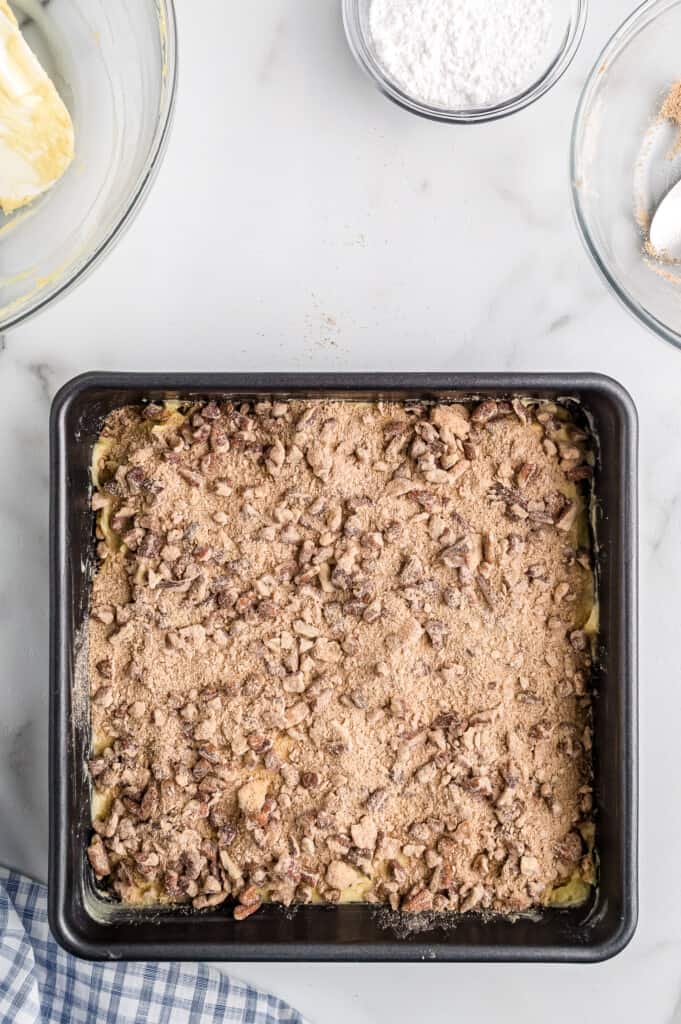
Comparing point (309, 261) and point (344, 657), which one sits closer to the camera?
point (344, 657)

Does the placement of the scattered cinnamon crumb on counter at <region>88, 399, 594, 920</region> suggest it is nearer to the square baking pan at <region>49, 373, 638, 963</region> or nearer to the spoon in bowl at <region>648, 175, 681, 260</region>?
the square baking pan at <region>49, 373, 638, 963</region>

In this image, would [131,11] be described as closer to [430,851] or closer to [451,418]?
[451,418]

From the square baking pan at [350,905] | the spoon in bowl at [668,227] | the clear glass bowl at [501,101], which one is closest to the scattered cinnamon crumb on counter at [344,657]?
the square baking pan at [350,905]

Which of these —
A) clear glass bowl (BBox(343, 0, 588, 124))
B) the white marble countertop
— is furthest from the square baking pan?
clear glass bowl (BBox(343, 0, 588, 124))

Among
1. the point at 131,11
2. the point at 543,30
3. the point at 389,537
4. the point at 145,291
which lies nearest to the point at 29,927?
the point at 389,537

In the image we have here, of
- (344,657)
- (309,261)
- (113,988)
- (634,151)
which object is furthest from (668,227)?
(113,988)

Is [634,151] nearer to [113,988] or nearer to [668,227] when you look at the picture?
[668,227]
